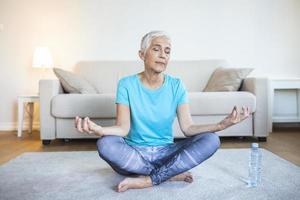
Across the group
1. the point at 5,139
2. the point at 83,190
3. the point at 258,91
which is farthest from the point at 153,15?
the point at 83,190

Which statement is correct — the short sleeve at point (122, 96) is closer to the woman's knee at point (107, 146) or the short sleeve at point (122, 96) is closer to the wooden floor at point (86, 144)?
the woman's knee at point (107, 146)

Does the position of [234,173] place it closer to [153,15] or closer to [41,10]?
[153,15]

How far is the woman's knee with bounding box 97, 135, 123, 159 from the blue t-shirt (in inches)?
7.6

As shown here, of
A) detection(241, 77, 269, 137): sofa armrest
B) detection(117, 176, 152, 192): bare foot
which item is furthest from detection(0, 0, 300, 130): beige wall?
detection(117, 176, 152, 192): bare foot

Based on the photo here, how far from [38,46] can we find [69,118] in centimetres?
150

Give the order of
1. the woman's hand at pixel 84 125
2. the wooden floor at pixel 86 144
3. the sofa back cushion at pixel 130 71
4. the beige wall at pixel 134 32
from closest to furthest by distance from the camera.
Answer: the woman's hand at pixel 84 125
the wooden floor at pixel 86 144
the sofa back cushion at pixel 130 71
the beige wall at pixel 134 32

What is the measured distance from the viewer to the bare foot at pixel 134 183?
1460 mm

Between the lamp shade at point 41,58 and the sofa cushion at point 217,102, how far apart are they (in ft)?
5.99

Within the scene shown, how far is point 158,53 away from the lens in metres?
1.52

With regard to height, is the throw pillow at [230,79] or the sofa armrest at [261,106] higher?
the throw pillow at [230,79]

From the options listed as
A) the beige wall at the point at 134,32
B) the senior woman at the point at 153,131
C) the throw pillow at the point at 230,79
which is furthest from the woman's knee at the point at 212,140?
the beige wall at the point at 134,32

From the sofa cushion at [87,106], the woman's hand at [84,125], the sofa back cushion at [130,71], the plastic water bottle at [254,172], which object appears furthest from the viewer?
the sofa back cushion at [130,71]

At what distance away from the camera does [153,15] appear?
391 centimetres

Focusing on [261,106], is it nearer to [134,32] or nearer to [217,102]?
[217,102]
